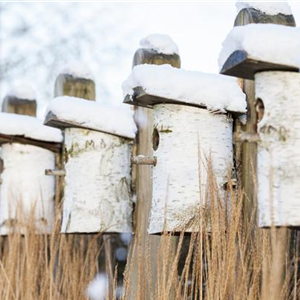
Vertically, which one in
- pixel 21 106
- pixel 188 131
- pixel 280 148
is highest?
pixel 21 106

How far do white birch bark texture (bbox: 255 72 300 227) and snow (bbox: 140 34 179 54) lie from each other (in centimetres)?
106

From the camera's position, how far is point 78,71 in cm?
383

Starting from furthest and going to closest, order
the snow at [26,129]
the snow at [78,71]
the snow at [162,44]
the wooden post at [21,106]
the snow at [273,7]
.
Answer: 1. the wooden post at [21,106]
2. the snow at [78,71]
3. the snow at [26,129]
4. the snow at [162,44]
5. the snow at [273,7]

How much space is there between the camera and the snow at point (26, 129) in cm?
370

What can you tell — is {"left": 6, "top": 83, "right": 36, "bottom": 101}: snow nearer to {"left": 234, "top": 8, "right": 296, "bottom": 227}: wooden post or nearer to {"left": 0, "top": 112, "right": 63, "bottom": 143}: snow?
{"left": 0, "top": 112, "right": 63, "bottom": 143}: snow

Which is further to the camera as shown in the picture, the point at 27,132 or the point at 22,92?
the point at 22,92

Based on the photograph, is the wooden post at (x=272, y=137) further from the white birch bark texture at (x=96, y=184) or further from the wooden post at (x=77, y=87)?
the wooden post at (x=77, y=87)

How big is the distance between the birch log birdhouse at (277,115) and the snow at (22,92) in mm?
2109

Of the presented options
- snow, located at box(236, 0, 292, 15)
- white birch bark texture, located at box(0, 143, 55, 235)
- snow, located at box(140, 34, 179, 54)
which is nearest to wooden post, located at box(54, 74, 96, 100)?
white birch bark texture, located at box(0, 143, 55, 235)

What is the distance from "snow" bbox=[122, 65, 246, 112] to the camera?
102 inches

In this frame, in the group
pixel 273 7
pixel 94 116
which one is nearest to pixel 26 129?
pixel 94 116

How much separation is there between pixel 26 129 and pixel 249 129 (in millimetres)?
1389

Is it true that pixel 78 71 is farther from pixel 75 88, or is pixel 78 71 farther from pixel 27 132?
pixel 27 132

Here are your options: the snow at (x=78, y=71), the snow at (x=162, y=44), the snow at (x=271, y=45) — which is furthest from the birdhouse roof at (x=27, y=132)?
the snow at (x=271, y=45)
